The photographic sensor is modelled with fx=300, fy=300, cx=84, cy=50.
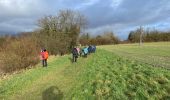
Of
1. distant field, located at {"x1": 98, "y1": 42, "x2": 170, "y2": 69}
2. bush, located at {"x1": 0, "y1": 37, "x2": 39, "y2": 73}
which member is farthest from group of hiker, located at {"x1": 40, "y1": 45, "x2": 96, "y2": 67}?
distant field, located at {"x1": 98, "y1": 42, "x2": 170, "y2": 69}

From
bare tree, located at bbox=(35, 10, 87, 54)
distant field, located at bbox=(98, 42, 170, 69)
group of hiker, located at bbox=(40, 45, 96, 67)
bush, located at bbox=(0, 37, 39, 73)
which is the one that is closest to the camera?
distant field, located at bbox=(98, 42, 170, 69)

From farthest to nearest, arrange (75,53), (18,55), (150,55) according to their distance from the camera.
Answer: (150,55), (18,55), (75,53)

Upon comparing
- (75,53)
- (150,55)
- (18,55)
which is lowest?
(150,55)

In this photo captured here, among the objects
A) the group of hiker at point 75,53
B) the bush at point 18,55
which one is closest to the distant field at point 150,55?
the group of hiker at point 75,53

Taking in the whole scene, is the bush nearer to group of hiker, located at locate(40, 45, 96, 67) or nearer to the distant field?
group of hiker, located at locate(40, 45, 96, 67)

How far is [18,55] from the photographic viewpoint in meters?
33.2

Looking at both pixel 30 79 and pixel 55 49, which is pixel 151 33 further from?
pixel 30 79

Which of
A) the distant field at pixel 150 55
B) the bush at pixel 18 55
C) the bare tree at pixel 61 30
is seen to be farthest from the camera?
the bare tree at pixel 61 30

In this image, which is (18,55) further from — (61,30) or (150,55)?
(61,30)

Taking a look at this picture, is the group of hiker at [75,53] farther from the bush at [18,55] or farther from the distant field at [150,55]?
the distant field at [150,55]

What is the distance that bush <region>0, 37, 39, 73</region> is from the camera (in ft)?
106

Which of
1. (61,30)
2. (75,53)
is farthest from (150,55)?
(61,30)

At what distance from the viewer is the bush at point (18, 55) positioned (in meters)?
32.3

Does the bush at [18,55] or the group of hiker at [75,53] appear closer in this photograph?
the group of hiker at [75,53]
